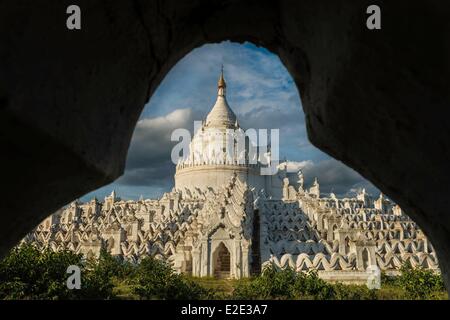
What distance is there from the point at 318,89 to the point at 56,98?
1588 millimetres

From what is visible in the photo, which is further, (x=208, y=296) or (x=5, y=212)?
(x=208, y=296)

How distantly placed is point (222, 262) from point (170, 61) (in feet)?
58.4

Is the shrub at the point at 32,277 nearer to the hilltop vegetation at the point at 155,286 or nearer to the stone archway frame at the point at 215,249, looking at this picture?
the hilltop vegetation at the point at 155,286

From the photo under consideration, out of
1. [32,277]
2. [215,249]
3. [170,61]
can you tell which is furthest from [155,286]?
[170,61]

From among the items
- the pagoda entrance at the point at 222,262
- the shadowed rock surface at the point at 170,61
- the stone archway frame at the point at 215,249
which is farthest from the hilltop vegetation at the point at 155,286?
the shadowed rock surface at the point at 170,61

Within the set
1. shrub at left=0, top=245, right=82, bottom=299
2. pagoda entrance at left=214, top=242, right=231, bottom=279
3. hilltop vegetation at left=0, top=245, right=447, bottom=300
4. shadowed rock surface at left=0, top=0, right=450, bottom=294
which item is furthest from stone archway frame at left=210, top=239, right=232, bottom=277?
shadowed rock surface at left=0, top=0, right=450, bottom=294

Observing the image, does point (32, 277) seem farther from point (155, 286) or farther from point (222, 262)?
point (222, 262)

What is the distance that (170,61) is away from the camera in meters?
3.35

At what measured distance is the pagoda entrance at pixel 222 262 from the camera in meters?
19.0

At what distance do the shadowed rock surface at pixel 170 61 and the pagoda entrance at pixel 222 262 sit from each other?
16461 mm

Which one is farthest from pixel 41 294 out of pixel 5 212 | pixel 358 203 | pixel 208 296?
pixel 358 203

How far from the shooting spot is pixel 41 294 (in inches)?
429

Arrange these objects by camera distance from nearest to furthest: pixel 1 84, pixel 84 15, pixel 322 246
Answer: pixel 1 84 < pixel 84 15 < pixel 322 246

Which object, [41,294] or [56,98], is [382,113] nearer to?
[56,98]
